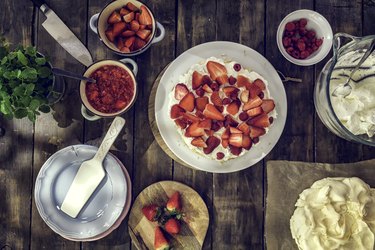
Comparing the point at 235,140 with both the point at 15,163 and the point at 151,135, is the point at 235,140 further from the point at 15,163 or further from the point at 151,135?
the point at 15,163

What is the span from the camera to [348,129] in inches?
57.6

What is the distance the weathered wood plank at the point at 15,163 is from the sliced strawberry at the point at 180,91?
534 mm

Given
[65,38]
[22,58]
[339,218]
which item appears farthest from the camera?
[65,38]

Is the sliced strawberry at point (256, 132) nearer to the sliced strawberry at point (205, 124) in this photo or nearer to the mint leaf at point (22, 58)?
the sliced strawberry at point (205, 124)

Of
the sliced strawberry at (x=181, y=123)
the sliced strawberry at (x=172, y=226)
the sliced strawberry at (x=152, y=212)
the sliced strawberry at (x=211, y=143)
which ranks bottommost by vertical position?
the sliced strawberry at (x=172, y=226)

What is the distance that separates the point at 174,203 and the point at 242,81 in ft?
1.50

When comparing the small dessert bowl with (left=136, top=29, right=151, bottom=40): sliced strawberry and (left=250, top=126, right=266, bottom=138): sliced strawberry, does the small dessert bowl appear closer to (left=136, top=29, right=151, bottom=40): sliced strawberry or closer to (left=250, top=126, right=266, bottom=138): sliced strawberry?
(left=136, top=29, right=151, bottom=40): sliced strawberry

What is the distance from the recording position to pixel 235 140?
4.87 ft

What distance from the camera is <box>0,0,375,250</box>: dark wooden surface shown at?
1635mm

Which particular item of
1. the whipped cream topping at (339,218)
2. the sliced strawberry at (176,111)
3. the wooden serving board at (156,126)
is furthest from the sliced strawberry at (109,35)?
the whipped cream topping at (339,218)

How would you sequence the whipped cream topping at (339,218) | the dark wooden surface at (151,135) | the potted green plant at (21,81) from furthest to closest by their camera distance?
the dark wooden surface at (151,135) → the whipped cream topping at (339,218) → the potted green plant at (21,81)

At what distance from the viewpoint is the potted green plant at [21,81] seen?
4.29 feet

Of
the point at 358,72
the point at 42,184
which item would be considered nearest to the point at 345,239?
the point at 358,72

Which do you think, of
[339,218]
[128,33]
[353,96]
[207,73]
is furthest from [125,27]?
[339,218]
